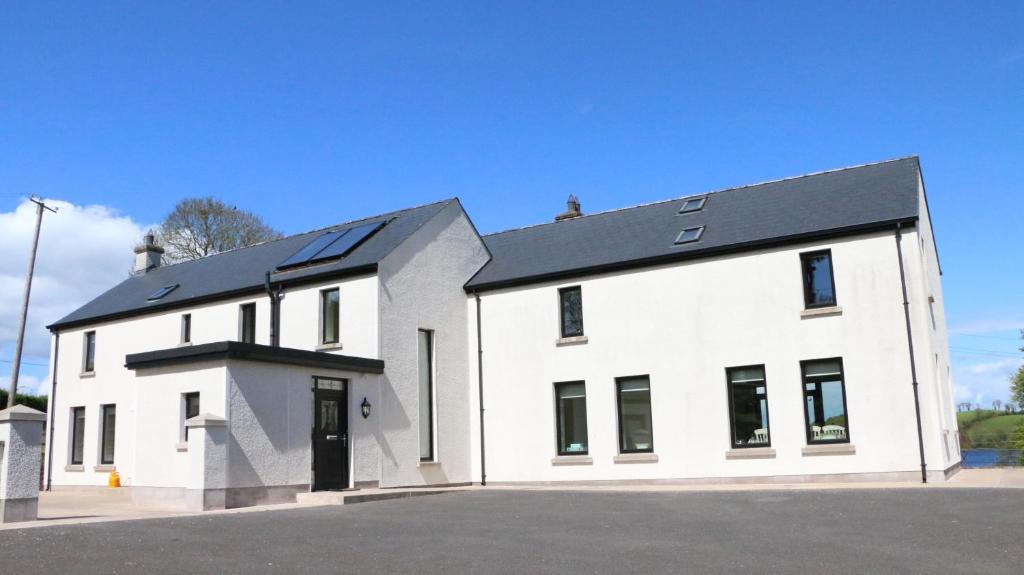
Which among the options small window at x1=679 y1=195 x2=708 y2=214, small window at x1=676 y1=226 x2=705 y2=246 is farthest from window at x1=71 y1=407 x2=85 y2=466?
small window at x1=679 y1=195 x2=708 y2=214

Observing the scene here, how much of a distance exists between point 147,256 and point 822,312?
2334 cm

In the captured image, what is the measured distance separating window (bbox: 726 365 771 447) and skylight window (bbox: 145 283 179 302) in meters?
16.9

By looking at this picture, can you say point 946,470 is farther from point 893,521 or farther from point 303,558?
point 303,558

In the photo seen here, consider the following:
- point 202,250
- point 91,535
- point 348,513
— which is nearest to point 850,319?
point 348,513

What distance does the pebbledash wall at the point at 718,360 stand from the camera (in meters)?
17.7

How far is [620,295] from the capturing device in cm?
2103

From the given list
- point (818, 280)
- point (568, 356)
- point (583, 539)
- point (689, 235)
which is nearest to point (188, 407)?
point (568, 356)

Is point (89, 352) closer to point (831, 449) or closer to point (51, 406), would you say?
point (51, 406)

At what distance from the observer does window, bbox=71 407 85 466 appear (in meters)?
26.4

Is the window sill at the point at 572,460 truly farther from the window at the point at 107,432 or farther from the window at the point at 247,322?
the window at the point at 107,432

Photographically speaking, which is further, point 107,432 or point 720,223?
point 107,432

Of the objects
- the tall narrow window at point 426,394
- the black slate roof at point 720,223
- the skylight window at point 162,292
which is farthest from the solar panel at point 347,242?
the skylight window at point 162,292

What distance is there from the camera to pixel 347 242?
22.7 metres

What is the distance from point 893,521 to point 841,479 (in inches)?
284
